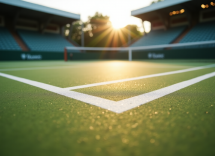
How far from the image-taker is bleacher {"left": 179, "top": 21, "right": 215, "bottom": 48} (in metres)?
17.4

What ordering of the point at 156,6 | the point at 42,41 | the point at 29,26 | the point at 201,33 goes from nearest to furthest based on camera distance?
the point at 201,33, the point at 156,6, the point at 42,41, the point at 29,26

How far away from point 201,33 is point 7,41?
77.8ft

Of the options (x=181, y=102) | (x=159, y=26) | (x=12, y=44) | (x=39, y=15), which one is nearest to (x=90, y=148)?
(x=181, y=102)

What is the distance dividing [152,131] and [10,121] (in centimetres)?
86

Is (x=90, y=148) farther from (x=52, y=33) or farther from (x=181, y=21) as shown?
(x=52, y=33)

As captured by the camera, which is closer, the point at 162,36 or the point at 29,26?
the point at 162,36

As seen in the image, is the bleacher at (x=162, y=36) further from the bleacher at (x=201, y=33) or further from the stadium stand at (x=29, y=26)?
the stadium stand at (x=29, y=26)

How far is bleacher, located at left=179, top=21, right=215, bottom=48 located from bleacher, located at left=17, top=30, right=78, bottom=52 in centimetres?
1720

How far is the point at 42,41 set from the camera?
74.7ft

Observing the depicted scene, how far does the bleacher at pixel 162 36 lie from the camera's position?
70.4ft

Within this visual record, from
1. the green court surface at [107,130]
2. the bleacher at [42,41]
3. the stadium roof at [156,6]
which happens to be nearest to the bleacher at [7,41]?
the bleacher at [42,41]

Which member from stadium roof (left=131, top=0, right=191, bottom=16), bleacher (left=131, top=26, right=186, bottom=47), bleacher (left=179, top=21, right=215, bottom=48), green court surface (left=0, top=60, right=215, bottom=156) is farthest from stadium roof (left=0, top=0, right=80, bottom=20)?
green court surface (left=0, top=60, right=215, bottom=156)

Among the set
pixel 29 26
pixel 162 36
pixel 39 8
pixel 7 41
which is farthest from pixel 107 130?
pixel 29 26

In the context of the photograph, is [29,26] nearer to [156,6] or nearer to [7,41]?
[7,41]
